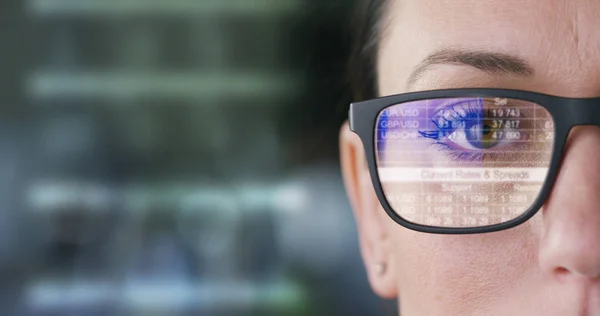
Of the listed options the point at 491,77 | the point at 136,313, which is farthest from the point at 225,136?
the point at 491,77

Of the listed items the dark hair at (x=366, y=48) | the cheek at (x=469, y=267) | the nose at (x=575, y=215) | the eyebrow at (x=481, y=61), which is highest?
the dark hair at (x=366, y=48)

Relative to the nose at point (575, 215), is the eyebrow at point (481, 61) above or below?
above

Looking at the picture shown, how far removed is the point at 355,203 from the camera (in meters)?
0.98

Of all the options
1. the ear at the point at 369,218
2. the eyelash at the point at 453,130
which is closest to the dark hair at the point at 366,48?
the ear at the point at 369,218

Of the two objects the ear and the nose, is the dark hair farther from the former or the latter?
the nose

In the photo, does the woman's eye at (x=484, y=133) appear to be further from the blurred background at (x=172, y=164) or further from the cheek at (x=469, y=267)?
the blurred background at (x=172, y=164)

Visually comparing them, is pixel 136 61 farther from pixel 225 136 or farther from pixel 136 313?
pixel 136 313

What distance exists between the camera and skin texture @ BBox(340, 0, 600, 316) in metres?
0.65

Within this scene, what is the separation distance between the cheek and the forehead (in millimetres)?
178

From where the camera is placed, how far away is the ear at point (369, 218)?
90 cm

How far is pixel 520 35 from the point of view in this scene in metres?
0.70

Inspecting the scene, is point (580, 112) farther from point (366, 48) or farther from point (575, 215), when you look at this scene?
point (366, 48)

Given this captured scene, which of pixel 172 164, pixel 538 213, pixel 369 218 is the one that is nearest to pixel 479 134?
pixel 538 213

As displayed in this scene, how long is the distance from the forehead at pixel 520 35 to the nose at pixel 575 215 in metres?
0.07
